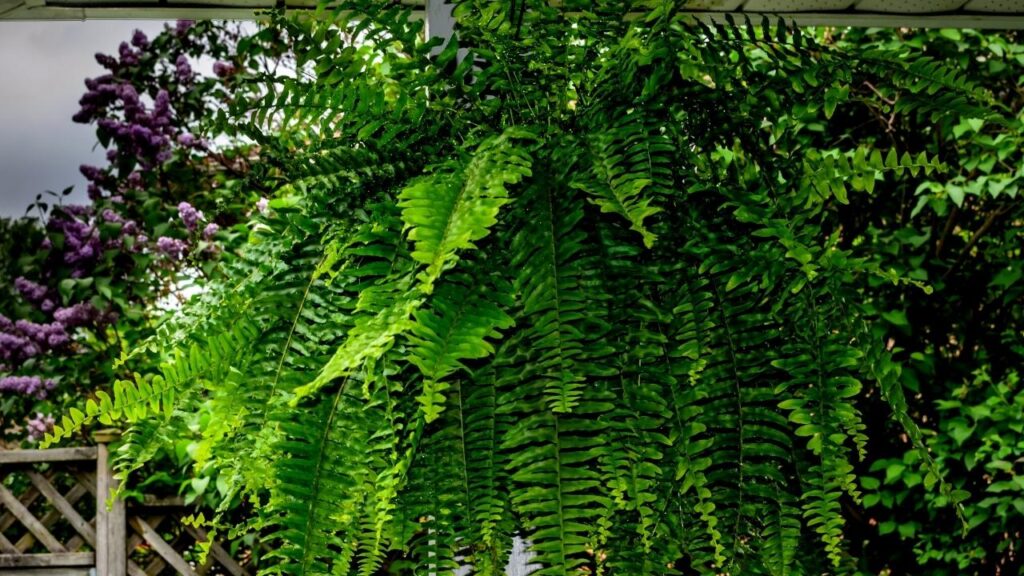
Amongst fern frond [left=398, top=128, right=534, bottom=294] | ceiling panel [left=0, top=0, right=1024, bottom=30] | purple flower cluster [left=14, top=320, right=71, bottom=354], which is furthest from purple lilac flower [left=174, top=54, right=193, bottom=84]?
fern frond [left=398, top=128, right=534, bottom=294]

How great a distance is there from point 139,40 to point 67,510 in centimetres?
179

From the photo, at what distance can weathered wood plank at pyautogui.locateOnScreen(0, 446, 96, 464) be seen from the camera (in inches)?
116

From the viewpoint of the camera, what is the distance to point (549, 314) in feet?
2.50

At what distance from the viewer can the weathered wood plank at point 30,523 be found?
3104 millimetres

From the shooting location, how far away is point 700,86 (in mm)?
886

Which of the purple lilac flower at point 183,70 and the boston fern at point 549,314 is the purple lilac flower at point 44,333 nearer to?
the purple lilac flower at point 183,70

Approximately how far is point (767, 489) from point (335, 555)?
0.38 meters

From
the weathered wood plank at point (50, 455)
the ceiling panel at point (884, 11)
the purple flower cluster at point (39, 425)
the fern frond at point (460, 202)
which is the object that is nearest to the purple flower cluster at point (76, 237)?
the purple flower cluster at point (39, 425)

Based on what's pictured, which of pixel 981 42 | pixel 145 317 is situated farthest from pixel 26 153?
pixel 981 42

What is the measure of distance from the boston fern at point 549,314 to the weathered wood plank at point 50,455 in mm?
2267

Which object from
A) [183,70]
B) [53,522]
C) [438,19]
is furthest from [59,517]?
[438,19]

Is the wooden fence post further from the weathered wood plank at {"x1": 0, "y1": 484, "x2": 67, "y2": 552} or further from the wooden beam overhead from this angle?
the wooden beam overhead

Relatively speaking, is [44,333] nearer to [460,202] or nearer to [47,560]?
[47,560]

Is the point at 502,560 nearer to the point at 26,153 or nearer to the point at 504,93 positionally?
the point at 504,93
